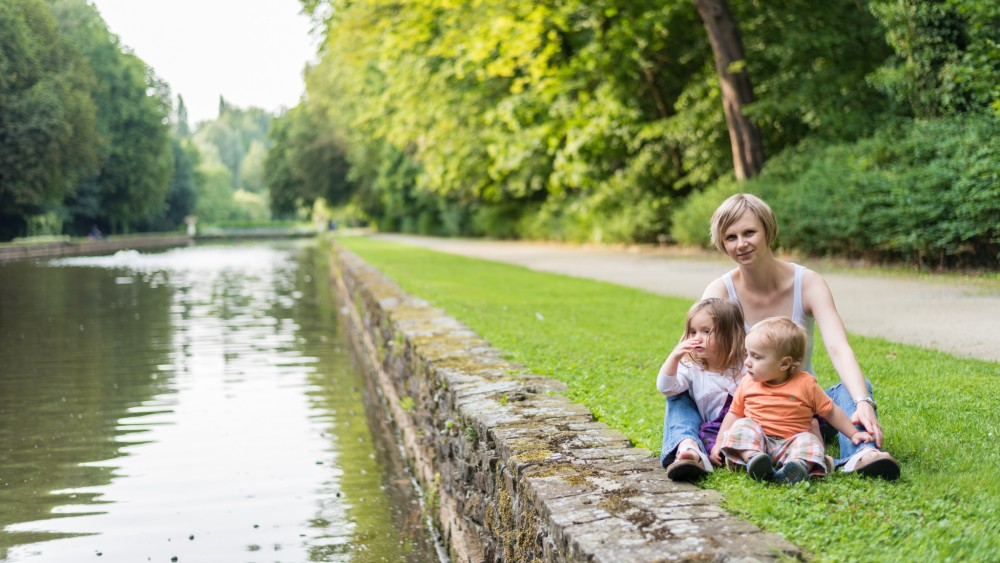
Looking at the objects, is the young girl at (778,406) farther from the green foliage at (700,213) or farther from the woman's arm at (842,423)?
the green foliage at (700,213)

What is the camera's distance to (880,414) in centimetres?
468

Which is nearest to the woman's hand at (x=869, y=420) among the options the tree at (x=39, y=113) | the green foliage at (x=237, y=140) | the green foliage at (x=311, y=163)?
the tree at (x=39, y=113)

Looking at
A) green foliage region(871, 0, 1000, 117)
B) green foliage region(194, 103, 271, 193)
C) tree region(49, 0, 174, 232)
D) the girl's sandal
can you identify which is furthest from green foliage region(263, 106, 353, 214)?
green foliage region(194, 103, 271, 193)

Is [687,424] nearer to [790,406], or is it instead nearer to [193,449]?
[790,406]

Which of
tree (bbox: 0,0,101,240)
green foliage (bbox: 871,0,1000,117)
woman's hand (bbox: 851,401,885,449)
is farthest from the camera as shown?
tree (bbox: 0,0,101,240)

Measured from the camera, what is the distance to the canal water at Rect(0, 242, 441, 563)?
18.4ft

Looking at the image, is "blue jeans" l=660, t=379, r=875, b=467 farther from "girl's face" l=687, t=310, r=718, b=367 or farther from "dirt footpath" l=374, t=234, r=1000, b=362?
"dirt footpath" l=374, t=234, r=1000, b=362

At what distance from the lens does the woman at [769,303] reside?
3.70 metres

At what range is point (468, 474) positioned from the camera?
5.13 m

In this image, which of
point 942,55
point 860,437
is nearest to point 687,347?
point 860,437

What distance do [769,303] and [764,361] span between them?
0.63 meters

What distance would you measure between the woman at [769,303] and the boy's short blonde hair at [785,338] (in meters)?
0.27

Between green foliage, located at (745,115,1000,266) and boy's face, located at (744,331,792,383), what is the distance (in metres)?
8.63

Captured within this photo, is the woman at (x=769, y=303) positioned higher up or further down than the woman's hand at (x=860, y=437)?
higher up
